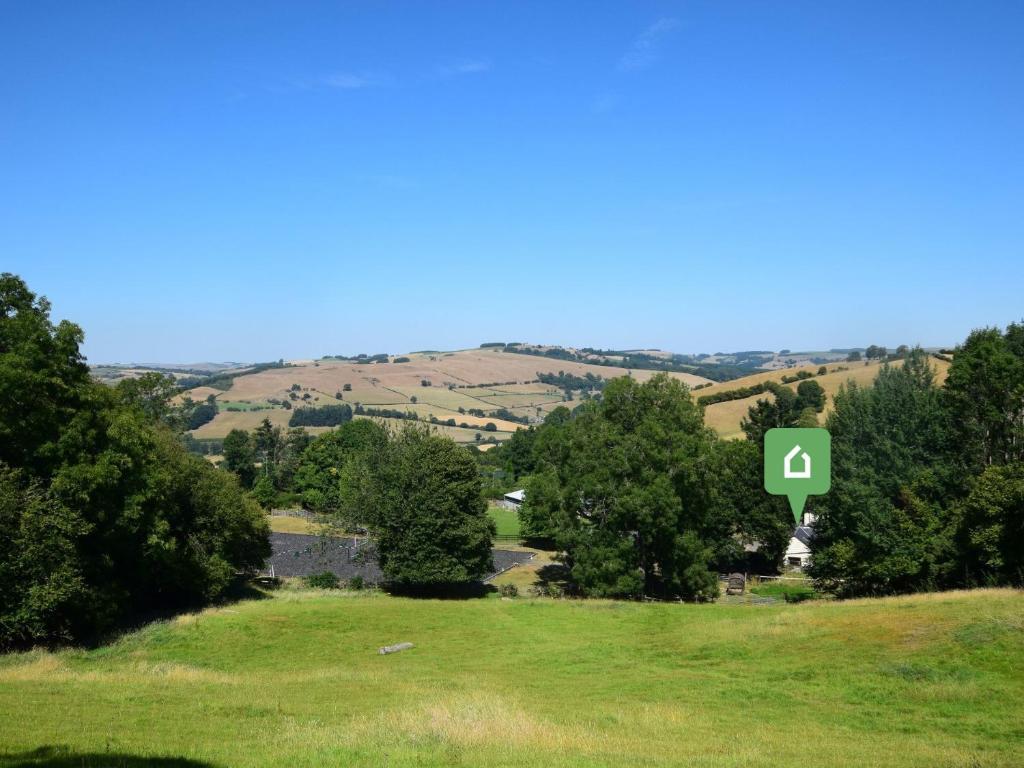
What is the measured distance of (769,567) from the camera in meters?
60.6

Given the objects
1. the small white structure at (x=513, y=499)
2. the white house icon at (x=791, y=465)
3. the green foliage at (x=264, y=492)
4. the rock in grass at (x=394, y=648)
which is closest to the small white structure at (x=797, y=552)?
the white house icon at (x=791, y=465)

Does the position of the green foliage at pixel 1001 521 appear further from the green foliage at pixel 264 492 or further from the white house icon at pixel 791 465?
the green foliage at pixel 264 492

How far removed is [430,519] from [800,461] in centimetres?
2161

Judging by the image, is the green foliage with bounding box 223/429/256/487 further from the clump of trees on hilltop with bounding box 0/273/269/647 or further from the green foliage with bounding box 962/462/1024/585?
the green foliage with bounding box 962/462/1024/585

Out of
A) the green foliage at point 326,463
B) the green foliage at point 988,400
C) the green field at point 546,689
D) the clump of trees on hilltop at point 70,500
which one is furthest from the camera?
the green foliage at point 326,463

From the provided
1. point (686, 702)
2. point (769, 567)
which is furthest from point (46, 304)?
point (769, 567)

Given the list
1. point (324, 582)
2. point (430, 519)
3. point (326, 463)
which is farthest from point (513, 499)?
point (430, 519)

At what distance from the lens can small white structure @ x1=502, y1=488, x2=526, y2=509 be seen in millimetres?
93537

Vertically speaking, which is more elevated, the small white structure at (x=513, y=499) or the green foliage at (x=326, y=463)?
the green foliage at (x=326, y=463)

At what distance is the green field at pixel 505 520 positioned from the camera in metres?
81.2

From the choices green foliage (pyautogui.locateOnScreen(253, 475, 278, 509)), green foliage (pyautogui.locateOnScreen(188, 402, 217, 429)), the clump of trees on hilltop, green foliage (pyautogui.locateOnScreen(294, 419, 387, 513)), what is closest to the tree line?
the clump of trees on hilltop

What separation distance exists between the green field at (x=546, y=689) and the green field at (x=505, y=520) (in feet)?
143

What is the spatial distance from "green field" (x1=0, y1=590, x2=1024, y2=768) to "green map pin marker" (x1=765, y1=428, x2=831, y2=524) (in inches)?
222

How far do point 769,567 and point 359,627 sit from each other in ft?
124
